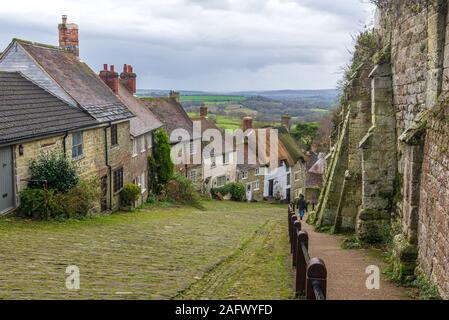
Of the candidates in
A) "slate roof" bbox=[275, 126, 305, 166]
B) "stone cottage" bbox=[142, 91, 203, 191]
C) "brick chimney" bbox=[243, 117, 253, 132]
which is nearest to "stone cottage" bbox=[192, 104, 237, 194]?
"stone cottage" bbox=[142, 91, 203, 191]

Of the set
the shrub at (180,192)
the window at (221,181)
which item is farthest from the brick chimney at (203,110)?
the shrub at (180,192)

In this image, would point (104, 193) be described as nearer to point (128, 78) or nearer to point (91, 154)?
point (91, 154)

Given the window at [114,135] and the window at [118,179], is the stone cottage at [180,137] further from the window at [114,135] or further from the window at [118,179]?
the window at [114,135]

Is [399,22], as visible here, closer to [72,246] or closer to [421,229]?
[421,229]

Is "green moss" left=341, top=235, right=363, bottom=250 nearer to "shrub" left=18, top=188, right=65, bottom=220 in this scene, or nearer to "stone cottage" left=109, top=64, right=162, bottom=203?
"shrub" left=18, top=188, right=65, bottom=220

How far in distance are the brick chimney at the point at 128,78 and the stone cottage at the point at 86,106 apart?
6.83 m

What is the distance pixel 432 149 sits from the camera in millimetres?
7992

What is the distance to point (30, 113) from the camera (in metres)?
17.5

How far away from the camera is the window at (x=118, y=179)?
24.3 m

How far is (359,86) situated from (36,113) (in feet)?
36.2

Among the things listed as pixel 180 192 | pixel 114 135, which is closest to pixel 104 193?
pixel 114 135

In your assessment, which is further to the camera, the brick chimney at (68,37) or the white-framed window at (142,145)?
the white-framed window at (142,145)

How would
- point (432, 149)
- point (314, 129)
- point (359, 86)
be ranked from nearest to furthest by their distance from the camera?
1. point (432, 149)
2. point (359, 86)
3. point (314, 129)
